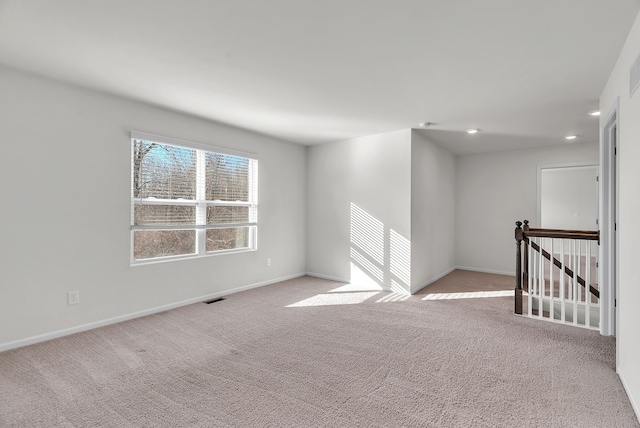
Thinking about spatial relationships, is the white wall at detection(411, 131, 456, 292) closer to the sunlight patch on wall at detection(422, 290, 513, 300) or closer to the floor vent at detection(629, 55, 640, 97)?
the sunlight patch on wall at detection(422, 290, 513, 300)

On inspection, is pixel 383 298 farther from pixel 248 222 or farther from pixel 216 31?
pixel 216 31

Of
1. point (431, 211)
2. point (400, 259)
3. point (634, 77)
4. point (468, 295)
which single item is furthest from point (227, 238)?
point (634, 77)

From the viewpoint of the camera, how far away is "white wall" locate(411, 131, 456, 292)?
473 centimetres

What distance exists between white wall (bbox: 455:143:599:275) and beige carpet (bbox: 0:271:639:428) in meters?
2.69

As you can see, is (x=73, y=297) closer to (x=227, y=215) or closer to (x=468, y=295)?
(x=227, y=215)

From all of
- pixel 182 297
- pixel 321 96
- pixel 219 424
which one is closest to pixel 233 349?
pixel 219 424

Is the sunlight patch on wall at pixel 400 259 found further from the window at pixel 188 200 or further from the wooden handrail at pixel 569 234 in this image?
the window at pixel 188 200

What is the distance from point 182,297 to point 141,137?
197 centimetres

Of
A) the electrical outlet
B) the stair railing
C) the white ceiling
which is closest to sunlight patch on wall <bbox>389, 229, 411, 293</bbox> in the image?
the stair railing

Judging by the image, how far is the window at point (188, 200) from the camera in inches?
143

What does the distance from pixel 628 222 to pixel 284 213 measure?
423 cm

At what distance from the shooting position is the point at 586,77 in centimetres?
280

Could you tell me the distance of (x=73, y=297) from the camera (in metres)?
3.08

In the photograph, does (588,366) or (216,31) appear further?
(588,366)
